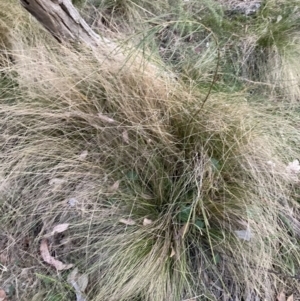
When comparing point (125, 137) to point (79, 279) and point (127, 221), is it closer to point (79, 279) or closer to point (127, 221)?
point (127, 221)

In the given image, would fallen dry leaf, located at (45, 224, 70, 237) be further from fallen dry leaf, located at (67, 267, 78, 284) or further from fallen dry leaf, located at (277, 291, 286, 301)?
fallen dry leaf, located at (277, 291, 286, 301)

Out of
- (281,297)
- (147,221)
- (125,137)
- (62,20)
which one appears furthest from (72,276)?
(62,20)

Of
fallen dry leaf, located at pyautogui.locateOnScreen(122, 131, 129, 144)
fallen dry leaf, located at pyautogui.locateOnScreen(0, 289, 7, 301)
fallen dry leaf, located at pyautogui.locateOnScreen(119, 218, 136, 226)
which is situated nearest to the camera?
fallen dry leaf, located at pyautogui.locateOnScreen(0, 289, 7, 301)

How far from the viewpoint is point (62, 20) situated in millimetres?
2201

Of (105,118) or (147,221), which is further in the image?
(105,118)

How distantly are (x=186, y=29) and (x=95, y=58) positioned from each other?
2.73 ft

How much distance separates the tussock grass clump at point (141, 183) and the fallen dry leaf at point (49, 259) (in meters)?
0.02

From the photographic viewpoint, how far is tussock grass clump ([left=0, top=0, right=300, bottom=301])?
1815 mm

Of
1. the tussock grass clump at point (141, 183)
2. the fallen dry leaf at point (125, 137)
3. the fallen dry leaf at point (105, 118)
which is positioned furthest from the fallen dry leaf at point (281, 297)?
the fallen dry leaf at point (105, 118)

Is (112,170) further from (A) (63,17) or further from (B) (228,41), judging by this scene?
(B) (228,41)

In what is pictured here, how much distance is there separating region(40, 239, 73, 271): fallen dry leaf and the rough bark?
1088 mm

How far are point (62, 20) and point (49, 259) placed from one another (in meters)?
1.20

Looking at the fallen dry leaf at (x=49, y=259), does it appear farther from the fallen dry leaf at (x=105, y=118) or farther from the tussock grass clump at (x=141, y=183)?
the fallen dry leaf at (x=105, y=118)

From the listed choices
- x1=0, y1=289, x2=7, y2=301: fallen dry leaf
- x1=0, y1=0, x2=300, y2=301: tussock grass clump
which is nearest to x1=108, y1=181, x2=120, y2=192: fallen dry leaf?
x1=0, y1=0, x2=300, y2=301: tussock grass clump
